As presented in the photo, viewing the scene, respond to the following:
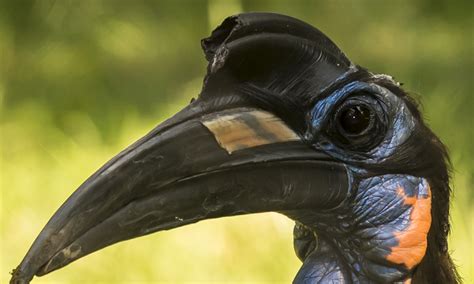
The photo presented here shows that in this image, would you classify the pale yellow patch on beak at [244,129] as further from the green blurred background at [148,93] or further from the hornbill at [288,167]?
the green blurred background at [148,93]

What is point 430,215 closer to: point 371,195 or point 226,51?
point 371,195

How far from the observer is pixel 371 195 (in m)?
1.06

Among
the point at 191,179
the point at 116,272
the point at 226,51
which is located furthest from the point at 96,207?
the point at 116,272

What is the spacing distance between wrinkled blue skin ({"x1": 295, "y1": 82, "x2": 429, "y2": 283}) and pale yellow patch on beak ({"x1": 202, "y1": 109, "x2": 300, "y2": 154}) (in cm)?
5

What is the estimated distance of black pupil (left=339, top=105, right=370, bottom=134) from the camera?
3.45ft

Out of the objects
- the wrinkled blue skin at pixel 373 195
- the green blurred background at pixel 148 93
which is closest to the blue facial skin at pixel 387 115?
the wrinkled blue skin at pixel 373 195

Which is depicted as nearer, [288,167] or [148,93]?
[288,167]

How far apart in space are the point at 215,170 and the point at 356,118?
0.18 m

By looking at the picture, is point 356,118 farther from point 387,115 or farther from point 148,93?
point 148,93

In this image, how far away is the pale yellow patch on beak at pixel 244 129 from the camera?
1003 mm

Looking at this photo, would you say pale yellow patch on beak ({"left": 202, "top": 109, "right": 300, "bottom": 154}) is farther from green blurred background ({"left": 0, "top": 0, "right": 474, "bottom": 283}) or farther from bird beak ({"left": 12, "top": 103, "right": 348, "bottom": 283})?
green blurred background ({"left": 0, "top": 0, "right": 474, "bottom": 283})

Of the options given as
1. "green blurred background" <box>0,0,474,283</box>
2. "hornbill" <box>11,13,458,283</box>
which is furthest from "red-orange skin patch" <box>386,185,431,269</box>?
"green blurred background" <box>0,0,474,283</box>

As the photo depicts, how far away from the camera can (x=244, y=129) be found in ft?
3.32

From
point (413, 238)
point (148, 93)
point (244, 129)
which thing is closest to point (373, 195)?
point (413, 238)
